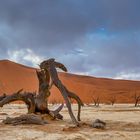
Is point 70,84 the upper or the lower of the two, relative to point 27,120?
upper

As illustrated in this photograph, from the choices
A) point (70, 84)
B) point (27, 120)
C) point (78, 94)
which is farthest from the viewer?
point (70, 84)

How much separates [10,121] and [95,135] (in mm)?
4199

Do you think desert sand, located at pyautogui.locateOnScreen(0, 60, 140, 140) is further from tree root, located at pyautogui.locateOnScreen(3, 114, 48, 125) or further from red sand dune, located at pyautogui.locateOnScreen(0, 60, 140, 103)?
tree root, located at pyautogui.locateOnScreen(3, 114, 48, 125)

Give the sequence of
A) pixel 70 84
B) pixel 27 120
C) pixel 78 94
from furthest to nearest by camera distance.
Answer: pixel 70 84
pixel 78 94
pixel 27 120

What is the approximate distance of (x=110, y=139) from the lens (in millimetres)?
10805

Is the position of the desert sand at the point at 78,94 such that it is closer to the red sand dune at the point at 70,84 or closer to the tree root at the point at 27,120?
the red sand dune at the point at 70,84

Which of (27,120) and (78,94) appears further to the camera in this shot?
(78,94)

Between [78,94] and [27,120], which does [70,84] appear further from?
[27,120]

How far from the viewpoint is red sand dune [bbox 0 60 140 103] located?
350 ft

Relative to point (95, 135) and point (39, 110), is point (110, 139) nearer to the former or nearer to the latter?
point (95, 135)

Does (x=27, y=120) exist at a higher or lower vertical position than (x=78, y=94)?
lower

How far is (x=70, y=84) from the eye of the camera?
12381 centimetres

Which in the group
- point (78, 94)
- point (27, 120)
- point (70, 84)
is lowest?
point (27, 120)

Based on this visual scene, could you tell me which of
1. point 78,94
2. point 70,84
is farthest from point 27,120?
point 70,84
